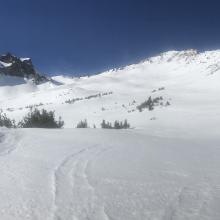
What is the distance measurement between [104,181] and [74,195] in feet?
2.64

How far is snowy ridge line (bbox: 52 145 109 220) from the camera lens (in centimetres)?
381

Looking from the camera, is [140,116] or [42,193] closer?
[42,193]

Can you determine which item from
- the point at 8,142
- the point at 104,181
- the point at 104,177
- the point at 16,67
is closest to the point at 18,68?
the point at 16,67

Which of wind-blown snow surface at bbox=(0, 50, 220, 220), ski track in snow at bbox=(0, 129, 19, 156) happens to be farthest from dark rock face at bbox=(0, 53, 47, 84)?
wind-blown snow surface at bbox=(0, 50, 220, 220)

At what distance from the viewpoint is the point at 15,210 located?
3811mm

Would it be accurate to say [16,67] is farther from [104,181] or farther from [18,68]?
[104,181]

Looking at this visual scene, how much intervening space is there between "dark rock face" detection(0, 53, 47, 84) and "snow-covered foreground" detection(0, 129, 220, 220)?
4587 inches

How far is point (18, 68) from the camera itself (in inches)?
5285

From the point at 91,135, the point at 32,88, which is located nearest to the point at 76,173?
the point at 91,135

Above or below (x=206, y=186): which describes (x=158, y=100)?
above

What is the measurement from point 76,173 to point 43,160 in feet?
3.27

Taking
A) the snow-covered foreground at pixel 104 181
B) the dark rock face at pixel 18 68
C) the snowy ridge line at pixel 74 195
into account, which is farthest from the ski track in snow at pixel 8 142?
the dark rock face at pixel 18 68

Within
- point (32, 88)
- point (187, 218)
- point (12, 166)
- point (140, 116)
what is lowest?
point (187, 218)

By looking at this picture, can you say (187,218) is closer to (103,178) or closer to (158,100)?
(103,178)
